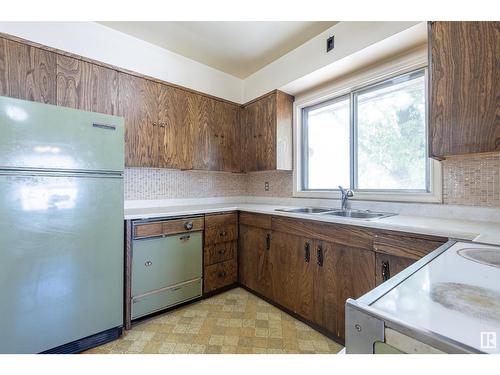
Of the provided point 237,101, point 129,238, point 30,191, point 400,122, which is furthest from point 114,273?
point 400,122

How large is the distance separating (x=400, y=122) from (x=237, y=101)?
6.05 feet

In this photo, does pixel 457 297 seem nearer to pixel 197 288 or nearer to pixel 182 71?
pixel 197 288

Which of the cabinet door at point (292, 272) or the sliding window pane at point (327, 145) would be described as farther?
Answer: the sliding window pane at point (327, 145)

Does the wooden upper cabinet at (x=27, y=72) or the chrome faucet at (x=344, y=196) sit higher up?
the wooden upper cabinet at (x=27, y=72)

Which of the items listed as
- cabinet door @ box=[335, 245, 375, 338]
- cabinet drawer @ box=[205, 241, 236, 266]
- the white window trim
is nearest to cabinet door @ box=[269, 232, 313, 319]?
cabinet door @ box=[335, 245, 375, 338]

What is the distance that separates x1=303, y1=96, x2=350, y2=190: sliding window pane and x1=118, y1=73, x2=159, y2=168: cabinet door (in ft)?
5.38

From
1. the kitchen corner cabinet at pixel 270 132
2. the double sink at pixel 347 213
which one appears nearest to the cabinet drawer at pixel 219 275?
the double sink at pixel 347 213

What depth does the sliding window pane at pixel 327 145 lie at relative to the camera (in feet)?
7.74

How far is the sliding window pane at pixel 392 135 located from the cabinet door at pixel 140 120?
196 centimetres

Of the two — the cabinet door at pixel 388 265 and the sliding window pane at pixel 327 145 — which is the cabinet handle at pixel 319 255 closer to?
the cabinet door at pixel 388 265

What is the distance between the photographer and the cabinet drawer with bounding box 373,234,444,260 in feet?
3.99

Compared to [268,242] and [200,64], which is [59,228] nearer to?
[268,242]

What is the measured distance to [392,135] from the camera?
6.59 feet

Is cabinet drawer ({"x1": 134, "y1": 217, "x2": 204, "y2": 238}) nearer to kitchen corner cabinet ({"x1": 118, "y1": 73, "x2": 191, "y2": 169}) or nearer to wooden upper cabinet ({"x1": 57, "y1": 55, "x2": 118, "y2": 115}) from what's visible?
kitchen corner cabinet ({"x1": 118, "y1": 73, "x2": 191, "y2": 169})
